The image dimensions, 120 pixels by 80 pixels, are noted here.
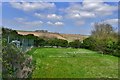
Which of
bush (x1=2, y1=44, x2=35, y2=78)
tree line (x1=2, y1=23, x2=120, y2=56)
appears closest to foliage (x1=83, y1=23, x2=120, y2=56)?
tree line (x1=2, y1=23, x2=120, y2=56)

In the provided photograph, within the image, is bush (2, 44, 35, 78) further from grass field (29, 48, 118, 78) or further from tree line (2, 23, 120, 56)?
tree line (2, 23, 120, 56)

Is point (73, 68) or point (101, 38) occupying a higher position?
point (101, 38)

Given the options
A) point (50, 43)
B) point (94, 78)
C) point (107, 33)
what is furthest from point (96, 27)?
point (94, 78)

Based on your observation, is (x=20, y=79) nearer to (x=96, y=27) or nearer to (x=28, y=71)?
(x=28, y=71)

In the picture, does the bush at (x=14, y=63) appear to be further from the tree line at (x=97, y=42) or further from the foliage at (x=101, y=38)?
the foliage at (x=101, y=38)

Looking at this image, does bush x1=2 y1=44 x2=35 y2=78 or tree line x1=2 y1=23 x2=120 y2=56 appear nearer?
bush x1=2 y1=44 x2=35 y2=78

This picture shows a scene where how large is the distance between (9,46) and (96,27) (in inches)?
1027

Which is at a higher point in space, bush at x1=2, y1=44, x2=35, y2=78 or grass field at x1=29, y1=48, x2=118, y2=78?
bush at x1=2, y1=44, x2=35, y2=78

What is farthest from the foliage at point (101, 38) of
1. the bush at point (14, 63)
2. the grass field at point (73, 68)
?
the bush at point (14, 63)

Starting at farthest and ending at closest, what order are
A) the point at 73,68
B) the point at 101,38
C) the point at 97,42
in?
the point at 101,38 → the point at 97,42 → the point at 73,68

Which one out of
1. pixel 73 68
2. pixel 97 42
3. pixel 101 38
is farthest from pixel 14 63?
pixel 101 38

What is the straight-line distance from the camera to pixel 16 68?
3.75 meters

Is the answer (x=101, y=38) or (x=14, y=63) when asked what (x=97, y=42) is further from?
(x=14, y=63)

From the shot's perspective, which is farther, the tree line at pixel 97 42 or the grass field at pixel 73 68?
the tree line at pixel 97 42
